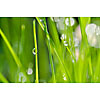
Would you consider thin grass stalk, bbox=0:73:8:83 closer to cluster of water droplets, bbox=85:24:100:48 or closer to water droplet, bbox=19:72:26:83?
water droplet, bbox=19:72:26:83

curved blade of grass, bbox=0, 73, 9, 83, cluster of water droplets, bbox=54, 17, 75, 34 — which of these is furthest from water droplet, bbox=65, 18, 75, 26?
curved blade of grass, bbox=0, 73, 9, 83

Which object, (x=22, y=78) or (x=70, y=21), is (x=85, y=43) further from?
(x=22, y=78)

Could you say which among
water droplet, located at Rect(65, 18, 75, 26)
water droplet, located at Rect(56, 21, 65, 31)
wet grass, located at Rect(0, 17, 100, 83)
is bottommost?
wet grass, located at Rect(0, 17, 100, 83)

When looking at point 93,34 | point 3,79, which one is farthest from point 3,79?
point 93,34

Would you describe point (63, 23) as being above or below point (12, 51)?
above

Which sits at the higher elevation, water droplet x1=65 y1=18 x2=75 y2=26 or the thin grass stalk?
water droplet x1=65 y1=18 x2=75 y2=26

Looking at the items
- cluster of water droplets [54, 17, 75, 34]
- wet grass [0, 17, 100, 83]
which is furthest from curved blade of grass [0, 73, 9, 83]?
cluster of water droplets [54, 17, 75, 34]
